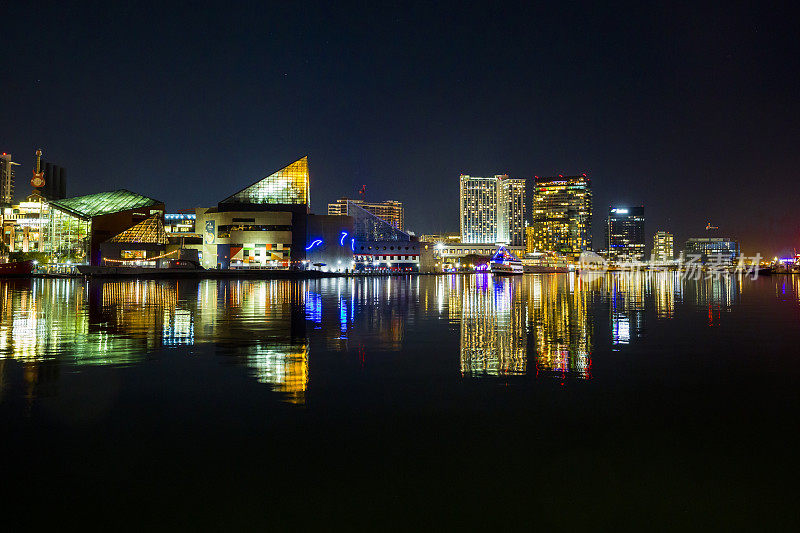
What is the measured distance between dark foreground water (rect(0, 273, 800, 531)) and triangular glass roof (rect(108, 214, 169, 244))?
101332 mm

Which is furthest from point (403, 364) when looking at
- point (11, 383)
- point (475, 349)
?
point (11, 383)

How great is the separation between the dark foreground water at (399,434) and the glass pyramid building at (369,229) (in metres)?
121

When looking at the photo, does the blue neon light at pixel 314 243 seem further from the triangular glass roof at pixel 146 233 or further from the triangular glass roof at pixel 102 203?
the triangular glass roof at pixel 102 203

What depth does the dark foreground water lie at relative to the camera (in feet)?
15.9

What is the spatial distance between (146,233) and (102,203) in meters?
11.8

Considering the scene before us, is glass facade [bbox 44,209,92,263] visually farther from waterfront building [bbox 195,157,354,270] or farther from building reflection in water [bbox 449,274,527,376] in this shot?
building reflection in water [bbox 449,274,527,376]

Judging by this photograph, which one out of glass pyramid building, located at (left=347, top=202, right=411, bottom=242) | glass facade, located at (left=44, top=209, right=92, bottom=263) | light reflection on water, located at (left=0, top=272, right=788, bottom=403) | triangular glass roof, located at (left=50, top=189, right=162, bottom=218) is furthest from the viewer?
glass pyramid building, located at (left=347, top=202, right=411, bottom=242)

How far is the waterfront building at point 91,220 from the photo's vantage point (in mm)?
105438

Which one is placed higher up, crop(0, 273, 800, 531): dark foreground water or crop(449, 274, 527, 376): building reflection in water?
crop(449, 274, 527, 376): building reflection in water

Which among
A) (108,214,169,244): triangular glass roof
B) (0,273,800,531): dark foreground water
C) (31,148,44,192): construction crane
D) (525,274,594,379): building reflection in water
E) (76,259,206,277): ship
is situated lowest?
(0,273,800,531): dark foreground water

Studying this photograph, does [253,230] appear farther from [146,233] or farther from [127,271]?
[127,271]

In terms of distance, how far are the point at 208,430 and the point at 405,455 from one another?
2582mm

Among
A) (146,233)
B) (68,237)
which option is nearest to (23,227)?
(68,237)

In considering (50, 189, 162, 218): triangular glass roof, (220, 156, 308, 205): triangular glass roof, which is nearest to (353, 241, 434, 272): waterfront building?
(220, 156, 308, 205): triangular glass roof
